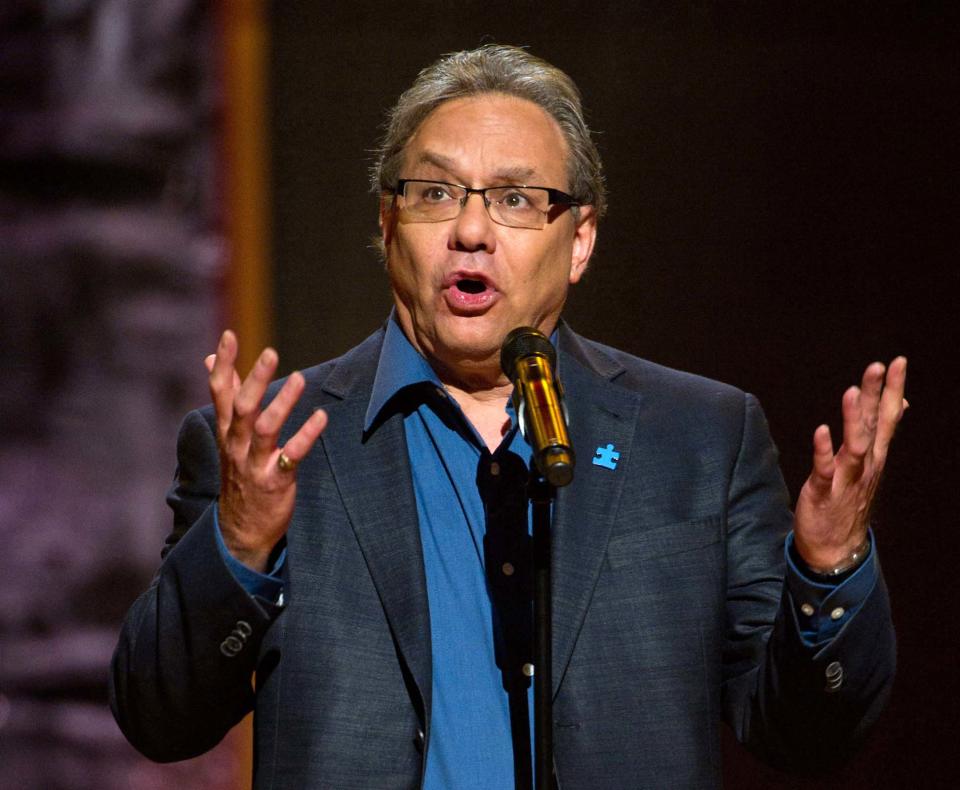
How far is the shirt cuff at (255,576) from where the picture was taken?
5.51 feet

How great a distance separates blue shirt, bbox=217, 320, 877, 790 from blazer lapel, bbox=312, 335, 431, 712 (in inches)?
1.5

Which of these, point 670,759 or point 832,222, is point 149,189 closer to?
point 832,222

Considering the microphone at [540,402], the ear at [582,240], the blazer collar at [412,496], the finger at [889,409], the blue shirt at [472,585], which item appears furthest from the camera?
the ear at [582,240]

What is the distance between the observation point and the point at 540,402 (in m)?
1.51

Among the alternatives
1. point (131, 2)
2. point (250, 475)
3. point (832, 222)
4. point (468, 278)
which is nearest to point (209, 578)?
point (250, 475)

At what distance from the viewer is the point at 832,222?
3213 mm

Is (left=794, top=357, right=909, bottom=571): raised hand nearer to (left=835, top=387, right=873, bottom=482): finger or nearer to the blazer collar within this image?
(left=835, top=387, right=873, bottom=482): finger

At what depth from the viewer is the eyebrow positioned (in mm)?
2113

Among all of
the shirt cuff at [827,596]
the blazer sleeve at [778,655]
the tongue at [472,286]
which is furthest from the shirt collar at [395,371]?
the shirt cuff at [827,596]

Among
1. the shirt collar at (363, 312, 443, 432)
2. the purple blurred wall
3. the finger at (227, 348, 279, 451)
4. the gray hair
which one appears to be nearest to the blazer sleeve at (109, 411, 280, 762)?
the finger at (227, 348, 279, 451)

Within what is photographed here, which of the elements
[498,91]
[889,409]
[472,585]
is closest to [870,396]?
[889,409]

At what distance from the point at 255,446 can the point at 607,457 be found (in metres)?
0.66

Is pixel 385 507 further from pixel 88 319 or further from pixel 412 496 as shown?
pixel 88 319

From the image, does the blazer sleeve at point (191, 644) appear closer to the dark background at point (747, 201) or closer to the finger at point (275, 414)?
the finger at point (275, 414)
